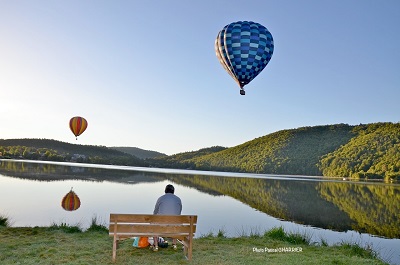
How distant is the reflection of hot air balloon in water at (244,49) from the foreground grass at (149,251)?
10.7 metres

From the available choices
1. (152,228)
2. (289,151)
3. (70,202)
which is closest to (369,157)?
(289,151)

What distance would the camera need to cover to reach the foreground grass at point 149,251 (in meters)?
7.62

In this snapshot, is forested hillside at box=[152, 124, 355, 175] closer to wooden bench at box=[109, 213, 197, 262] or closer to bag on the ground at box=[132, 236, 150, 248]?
bag on the ground at box=[132, 236, 150, 248]

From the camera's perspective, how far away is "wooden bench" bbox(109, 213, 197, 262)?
7.45 m

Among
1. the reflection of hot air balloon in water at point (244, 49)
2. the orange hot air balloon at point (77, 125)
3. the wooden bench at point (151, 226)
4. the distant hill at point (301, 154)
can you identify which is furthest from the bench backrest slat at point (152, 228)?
the distant hill at point (301, 154)

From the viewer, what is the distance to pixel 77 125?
1667 inches

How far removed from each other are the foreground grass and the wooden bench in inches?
18.1

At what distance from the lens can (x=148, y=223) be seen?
301 inches

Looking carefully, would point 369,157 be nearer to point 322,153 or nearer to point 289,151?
point 322,153

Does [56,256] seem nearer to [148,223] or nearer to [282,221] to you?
[148,223]

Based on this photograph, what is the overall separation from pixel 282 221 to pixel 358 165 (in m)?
74.8

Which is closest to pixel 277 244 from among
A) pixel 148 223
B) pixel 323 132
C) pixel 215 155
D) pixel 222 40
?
pixel 148 223

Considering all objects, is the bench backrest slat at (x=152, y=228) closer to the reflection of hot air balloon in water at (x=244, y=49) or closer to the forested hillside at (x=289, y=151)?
the reflection of hot air balloon in water at (x=244, y=49)

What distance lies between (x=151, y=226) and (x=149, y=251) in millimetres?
923
